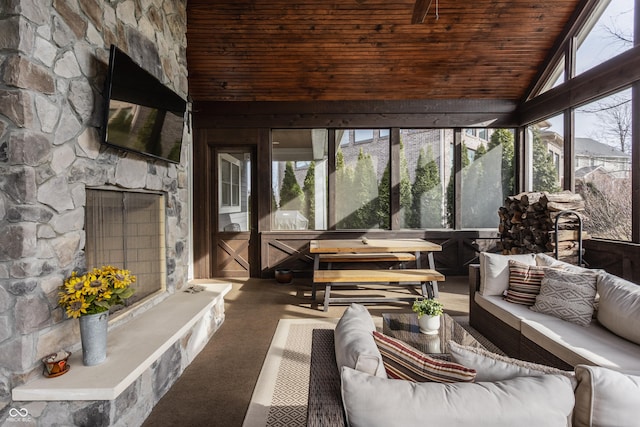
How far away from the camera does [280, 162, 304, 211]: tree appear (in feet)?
19.9

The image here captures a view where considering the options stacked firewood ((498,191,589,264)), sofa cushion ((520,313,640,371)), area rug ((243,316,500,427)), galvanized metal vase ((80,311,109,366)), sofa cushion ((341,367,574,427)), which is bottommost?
area rug ((243,316,500,427))

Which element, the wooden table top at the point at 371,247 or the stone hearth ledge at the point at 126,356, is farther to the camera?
the wooden table top at the point at 371,247

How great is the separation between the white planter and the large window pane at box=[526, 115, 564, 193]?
3.86 m

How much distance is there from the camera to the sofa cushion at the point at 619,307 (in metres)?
2.24

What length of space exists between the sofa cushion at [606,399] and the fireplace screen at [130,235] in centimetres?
265

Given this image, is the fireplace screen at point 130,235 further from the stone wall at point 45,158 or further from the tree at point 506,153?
the tree at point 506,153

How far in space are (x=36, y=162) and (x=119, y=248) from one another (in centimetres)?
97

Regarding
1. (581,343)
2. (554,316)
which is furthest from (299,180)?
(581,343)

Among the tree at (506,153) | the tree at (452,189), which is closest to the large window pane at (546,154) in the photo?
the tree at (506,153)

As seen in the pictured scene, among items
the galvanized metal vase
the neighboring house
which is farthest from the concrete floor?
the neighboring house

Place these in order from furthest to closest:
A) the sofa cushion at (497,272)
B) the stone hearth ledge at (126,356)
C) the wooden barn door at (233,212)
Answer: the wooden barn door at (233,212) → the sofa cushion at (497,272) → the stone hearth ledge at (126,356)

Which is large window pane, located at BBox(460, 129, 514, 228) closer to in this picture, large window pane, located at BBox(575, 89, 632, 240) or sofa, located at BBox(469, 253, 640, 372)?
large window pane, located at BBox(575, 89, 632, 240)

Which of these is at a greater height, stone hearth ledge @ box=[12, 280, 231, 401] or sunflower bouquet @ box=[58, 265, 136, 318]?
sunflower bouquet @ box=[58, 265, 136, 318]

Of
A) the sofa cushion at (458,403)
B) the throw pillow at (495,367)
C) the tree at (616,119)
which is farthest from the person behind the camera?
the tree at (616,119)
